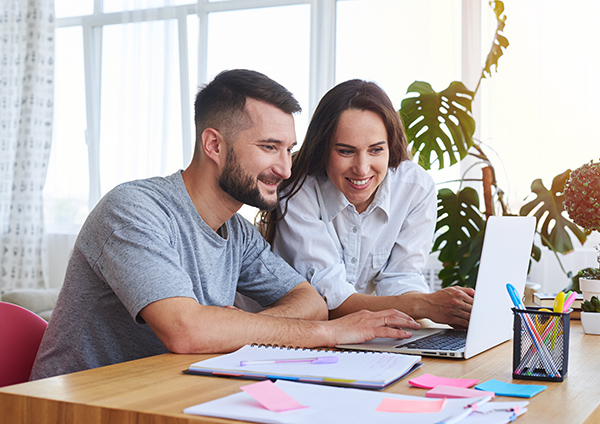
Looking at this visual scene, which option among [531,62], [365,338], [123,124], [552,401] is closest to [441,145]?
[531,62]

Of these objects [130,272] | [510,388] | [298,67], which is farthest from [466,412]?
[298,67]

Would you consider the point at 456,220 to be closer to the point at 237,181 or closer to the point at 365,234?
the point at 365,234

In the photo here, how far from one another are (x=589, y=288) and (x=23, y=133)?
445 centimetres

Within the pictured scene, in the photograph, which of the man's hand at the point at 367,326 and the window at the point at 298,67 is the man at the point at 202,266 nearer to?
the man's hand at the point at 367,326

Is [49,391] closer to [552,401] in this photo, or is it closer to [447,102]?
[552,401]

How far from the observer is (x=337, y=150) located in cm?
186

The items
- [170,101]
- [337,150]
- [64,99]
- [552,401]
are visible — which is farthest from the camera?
[64,99]

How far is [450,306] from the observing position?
4.95 feet

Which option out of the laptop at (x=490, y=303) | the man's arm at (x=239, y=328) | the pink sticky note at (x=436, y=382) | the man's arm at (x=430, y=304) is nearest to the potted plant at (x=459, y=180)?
the man's arm at (x=430, y=304)

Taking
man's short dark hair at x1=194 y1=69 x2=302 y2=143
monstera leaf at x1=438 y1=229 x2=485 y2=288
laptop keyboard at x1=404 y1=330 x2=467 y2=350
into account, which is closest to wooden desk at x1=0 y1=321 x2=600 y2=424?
laptop keyboard at x1=404 y1=330 x2=467 y2=350

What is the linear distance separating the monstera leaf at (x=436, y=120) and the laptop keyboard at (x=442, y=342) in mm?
1674

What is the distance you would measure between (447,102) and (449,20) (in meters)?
1.14

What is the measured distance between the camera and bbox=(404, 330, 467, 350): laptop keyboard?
121 cm

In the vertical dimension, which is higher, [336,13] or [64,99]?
[336,13]
